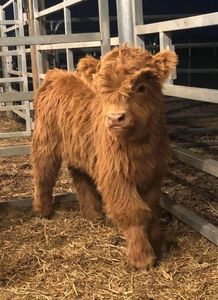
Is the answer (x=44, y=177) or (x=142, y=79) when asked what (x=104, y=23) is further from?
(x=142, y=79)

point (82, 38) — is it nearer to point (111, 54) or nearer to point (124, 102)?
point (111, 54)

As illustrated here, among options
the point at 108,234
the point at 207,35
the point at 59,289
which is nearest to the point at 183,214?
the point at 108,234

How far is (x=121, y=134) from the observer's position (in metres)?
3.18

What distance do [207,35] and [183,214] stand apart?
343 inches

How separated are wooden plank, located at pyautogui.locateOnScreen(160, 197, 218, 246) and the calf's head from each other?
2.78ft

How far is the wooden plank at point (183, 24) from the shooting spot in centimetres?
315

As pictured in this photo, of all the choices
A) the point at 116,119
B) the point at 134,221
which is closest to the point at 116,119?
the point at 116,119

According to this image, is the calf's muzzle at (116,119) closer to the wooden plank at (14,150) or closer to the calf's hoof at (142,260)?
the calf's hoof at (142,260)

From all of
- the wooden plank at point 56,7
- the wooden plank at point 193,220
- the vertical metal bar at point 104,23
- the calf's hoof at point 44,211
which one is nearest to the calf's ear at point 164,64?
the wooden plank at point 193,220

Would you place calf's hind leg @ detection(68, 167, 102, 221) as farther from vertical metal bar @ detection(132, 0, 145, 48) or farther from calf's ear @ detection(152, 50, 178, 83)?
calf's ear @ detection(152, 50, 178, 83)

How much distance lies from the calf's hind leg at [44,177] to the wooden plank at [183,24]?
1192mm

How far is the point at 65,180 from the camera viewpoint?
5656 millimetres

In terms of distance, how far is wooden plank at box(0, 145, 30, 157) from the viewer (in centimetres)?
461

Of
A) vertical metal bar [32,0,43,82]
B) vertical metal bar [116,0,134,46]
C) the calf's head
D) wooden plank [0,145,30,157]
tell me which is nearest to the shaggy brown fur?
the calf's head
